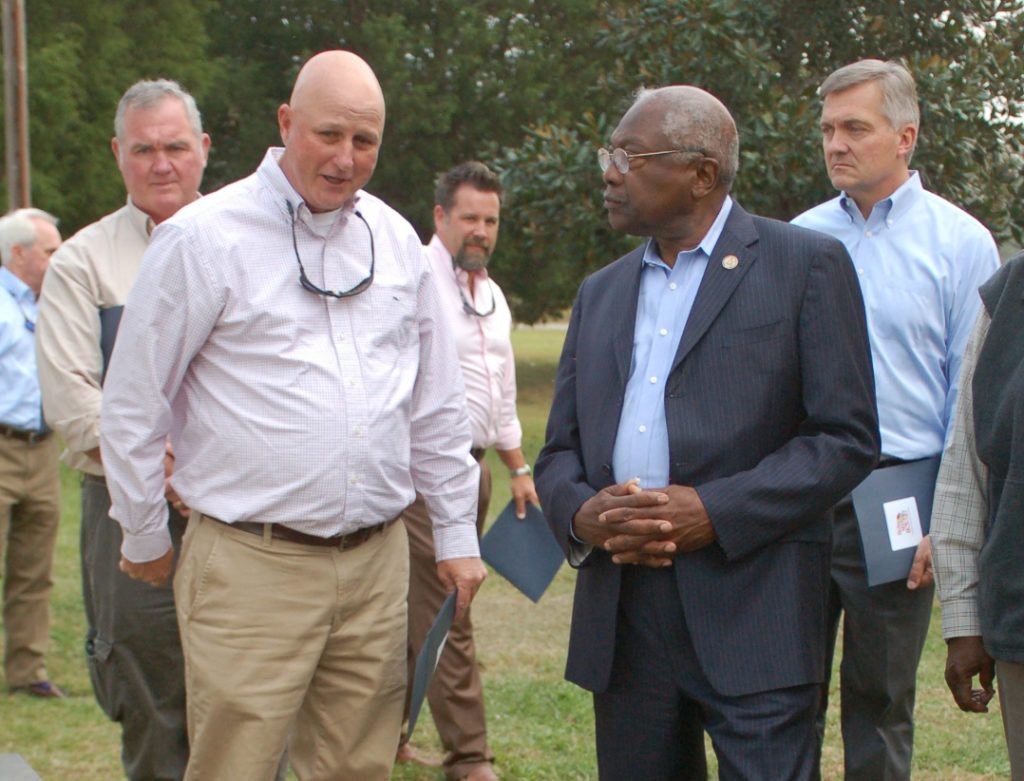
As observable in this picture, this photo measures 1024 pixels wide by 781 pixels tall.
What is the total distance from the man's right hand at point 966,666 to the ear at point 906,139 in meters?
1.80

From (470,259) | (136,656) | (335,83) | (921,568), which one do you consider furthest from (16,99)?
(921,568)

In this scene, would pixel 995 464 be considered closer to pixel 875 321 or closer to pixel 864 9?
pixel 875 321

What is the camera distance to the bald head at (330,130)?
3354 millimetres

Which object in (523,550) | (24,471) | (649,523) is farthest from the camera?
(24,471)

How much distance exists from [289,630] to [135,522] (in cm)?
50

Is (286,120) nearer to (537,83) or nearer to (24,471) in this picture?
(24,471)

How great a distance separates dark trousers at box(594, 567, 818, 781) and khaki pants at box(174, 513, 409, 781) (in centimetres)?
69

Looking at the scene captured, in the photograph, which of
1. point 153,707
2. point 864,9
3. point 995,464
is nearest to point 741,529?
point 995,464

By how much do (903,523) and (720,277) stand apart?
3.84 ft

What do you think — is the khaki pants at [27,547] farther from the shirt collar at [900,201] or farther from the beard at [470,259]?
the shirt collar at [900,201]

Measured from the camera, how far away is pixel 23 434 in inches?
275

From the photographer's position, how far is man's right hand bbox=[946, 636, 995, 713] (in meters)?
2.88

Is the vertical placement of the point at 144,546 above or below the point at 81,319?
below

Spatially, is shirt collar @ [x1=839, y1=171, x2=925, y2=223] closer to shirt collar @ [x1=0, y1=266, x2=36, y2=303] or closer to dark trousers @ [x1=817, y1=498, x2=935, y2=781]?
dark trousers @ [x1=817, y1=498, x2=935, y2=781]
